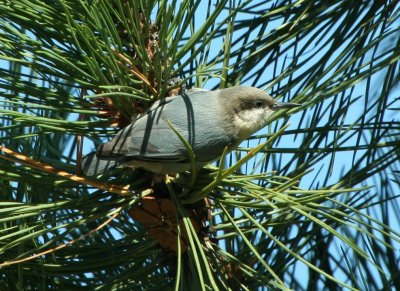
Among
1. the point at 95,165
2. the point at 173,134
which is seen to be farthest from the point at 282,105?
the point at 95,165

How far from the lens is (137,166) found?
1410 mm

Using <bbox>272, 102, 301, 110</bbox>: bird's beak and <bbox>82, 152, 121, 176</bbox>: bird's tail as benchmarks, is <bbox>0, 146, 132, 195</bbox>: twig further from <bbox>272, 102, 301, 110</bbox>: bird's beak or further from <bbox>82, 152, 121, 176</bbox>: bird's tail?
<bbox>272, 102, 301, 110</bbox>: bird's beak

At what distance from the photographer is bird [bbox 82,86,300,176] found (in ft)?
4.36

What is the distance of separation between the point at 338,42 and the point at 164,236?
1.93 ft

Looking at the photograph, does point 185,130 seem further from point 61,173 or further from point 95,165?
point 61,173

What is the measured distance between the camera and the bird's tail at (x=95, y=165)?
4.38ft

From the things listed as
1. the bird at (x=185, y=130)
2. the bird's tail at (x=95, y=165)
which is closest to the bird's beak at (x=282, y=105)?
the bird at (x=185, y=130)

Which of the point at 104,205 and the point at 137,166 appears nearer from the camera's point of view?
the point at 104,205

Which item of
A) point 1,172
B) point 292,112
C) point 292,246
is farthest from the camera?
point 292,246

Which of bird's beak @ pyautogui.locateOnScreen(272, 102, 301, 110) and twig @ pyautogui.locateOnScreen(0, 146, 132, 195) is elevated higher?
bird's beak @ pyautogui.locateOnScreen(272, 102, 301, 110)

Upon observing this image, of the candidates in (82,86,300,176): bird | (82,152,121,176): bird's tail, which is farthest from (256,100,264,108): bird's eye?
(82,152,121,176): bird's tail

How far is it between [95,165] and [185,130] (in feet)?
0.78

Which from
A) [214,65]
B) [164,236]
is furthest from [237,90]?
[164,236]

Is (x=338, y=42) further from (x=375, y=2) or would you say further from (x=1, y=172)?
(x=1, y=172)
